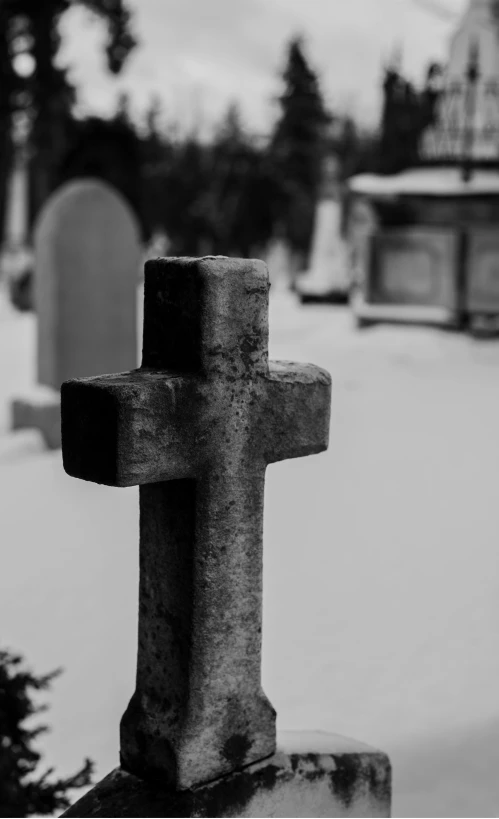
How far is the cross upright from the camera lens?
1.85 meters

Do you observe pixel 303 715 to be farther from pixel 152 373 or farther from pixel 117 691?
pixel 152 373

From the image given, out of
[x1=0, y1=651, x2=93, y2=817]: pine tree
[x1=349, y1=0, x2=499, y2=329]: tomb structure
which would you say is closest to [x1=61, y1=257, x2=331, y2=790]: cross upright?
[x1=0, y1=651, x2=93, y2=817]: pine tree

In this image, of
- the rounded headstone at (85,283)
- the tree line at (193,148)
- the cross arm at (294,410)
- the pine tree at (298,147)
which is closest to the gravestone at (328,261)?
the tree line at (193,148)

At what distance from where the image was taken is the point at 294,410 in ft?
6.96

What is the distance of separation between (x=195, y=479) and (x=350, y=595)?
2.47 m

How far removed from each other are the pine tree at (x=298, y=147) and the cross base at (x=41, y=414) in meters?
23.5

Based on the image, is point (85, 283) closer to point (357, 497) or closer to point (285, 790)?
point (357, 497)

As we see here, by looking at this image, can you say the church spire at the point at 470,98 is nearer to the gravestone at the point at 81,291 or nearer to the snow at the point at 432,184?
the snow at the point at 432,184

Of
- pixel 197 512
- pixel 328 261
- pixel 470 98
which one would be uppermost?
pixel 470 98

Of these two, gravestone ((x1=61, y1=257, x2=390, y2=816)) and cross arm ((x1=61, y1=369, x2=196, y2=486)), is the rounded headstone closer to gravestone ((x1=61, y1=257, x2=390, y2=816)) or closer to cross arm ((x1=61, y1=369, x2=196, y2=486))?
gravestone ((x1=61, y1=257, x2=390, y2=816))

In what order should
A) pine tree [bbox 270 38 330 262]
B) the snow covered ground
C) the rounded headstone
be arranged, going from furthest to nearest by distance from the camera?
pine tree [bbox 270 38 330 262]
the rounded headstone
the snow covered ground

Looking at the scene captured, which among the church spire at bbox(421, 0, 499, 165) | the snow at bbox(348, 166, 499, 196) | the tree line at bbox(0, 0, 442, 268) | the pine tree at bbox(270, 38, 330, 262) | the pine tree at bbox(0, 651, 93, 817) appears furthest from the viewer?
the pine tree at bbox(270, 38, 330, 262)

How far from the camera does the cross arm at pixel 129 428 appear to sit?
70.9 inches

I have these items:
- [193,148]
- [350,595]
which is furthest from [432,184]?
[193,148]
